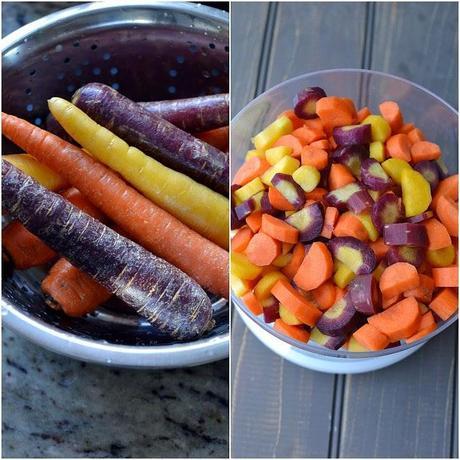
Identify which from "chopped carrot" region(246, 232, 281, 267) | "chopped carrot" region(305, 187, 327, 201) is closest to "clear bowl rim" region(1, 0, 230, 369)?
"chopped carrot" region(246, 232, 281, 267)

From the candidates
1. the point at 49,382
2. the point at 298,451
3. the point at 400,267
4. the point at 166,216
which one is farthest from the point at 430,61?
the point at 49,382

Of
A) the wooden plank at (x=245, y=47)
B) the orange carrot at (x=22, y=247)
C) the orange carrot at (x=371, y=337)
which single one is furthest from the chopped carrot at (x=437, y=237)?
the orange carrot at (x=22, y=247)

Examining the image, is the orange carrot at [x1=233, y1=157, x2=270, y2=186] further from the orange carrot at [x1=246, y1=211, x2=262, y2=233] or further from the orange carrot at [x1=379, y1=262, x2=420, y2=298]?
the orange carrot at [x1=379, y1=262, x2=420, y2=298]

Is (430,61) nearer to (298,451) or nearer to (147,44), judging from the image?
(147,44)

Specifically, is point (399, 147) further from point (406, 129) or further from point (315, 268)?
point (315, 268)

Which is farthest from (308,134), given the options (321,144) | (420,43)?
(420,43)

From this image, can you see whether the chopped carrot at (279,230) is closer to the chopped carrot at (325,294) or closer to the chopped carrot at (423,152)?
the chopped carrot at (325,294)
